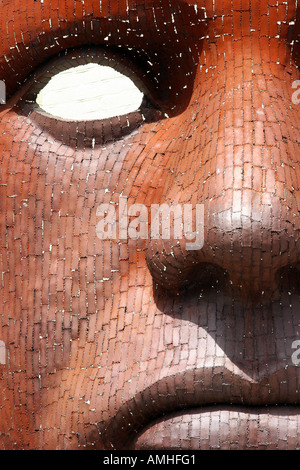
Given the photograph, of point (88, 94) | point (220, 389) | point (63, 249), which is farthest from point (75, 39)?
point (220, 389)

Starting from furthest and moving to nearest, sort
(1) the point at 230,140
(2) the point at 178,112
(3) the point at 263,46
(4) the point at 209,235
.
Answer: (2) the point at 178,112
(3) the point at 263,46
(1) the point at 230,140
(4) the point at 209,235

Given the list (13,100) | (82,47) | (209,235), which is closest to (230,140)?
(209,235)

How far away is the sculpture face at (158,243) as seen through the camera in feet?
4.41

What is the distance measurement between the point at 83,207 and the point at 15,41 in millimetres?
351

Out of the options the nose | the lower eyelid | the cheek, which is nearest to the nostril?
the nose

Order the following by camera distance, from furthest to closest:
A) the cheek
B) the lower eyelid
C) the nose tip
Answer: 1. the lower eyelid
2. the cheek
3. the nose tip

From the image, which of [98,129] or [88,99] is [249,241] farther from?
[88,99]

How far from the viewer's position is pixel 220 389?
52.9 inches

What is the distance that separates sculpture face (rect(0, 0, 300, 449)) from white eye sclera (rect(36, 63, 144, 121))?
0.06 metres

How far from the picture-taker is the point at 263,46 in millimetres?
1517

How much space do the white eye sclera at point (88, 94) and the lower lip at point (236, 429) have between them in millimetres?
600

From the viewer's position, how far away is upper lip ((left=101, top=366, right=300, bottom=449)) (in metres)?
1.34

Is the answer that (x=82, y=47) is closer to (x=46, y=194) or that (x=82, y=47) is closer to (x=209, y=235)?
(x=46, y=194)

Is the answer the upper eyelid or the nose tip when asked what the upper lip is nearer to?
the nose tip
